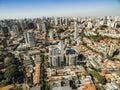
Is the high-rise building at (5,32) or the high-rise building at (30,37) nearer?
the high-rise building at (30,37)

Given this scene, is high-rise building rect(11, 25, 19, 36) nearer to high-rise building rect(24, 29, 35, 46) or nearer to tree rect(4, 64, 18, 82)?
high-rise building rect(24, 29, 35, 46)

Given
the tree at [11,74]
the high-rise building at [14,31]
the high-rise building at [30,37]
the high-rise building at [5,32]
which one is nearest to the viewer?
the tree at [11,74]

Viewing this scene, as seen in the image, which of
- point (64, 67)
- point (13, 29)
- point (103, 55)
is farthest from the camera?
point (13, 29)

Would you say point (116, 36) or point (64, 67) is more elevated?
point (116, 36)

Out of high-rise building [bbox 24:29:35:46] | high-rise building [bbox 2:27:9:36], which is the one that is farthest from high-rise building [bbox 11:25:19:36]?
high-rise building [bbox 24:29:35:46]

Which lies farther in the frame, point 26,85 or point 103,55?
point 103,55

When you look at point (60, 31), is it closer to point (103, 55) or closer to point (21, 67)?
point (103, 55)

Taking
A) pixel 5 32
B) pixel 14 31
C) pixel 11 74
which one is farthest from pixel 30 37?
pixel 5 32

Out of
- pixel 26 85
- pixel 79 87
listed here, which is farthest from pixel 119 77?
pixel 26 85

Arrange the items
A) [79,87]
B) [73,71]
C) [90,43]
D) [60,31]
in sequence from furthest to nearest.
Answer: [60,31] < [90,43] < [73,71] < [79,87]

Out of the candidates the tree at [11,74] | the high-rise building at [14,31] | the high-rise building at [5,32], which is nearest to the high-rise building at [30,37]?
the tree at [11,74]

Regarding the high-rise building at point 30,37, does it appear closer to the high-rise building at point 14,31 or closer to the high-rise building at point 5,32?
the high-rise building at point 14,31
